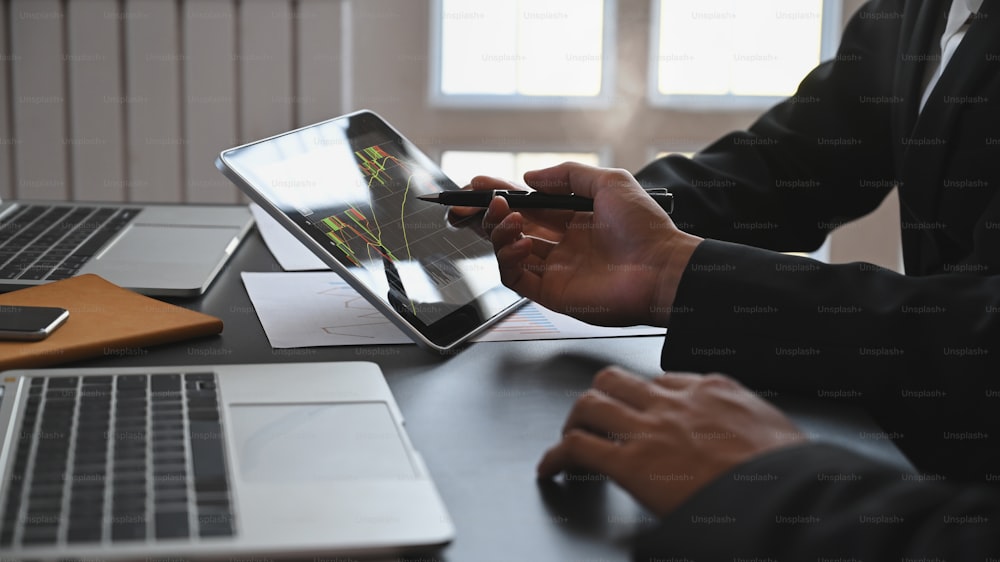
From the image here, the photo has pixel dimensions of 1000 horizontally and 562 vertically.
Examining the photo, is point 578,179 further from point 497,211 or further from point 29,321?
point 29,321

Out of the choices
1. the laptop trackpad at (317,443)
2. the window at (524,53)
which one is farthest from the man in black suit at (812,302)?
the window at (524,53)

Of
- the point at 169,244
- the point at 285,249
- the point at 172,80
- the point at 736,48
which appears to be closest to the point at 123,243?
the point at 169,244

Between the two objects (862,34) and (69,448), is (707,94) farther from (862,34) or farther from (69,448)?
(69,448)

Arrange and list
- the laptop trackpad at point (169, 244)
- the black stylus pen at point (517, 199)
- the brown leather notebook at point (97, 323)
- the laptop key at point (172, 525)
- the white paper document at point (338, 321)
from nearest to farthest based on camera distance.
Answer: the laptop key at point (172, 525) < the brown leather notebook at point (97, 323) < the white paper document at point (338, 321) < the black stylus pen at point (517, 199) < the laptop trackpad at point (169, 244)

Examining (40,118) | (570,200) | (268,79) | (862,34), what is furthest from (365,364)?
(40,118)

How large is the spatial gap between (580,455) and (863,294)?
34 centimetres

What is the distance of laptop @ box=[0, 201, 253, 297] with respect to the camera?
991 mm

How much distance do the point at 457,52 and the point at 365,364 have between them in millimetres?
2168

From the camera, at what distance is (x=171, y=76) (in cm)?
251

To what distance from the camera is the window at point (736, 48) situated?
9.25 ft

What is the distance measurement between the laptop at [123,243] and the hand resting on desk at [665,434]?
524 millimetres

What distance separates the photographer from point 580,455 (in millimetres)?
558

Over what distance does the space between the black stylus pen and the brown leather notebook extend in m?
0.27

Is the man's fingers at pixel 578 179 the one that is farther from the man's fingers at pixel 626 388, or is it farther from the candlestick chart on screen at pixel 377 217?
the man's fingers at pixel 626 388
